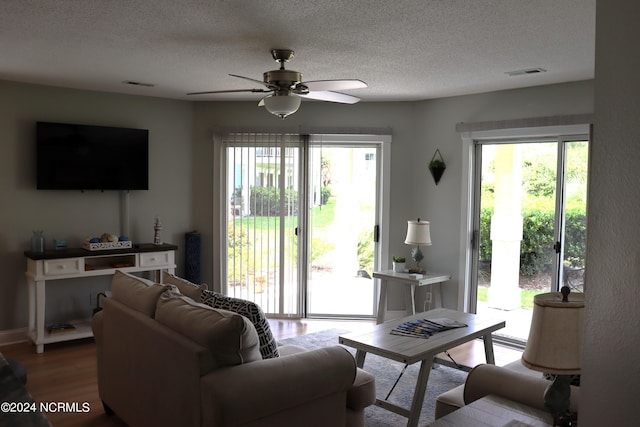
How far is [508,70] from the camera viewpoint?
408 cm

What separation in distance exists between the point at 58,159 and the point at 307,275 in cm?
278

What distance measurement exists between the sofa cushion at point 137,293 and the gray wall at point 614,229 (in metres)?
2.25

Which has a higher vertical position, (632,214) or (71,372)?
(632,214)

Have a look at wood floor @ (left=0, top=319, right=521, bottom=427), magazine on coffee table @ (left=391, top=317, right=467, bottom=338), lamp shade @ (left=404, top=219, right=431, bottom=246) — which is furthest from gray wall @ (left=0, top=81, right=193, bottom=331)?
magazine on coffee table @ (left=391, top=317, right=467, bottom=338)

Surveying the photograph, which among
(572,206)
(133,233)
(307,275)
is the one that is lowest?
(307,275)

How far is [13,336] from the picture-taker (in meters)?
4.84

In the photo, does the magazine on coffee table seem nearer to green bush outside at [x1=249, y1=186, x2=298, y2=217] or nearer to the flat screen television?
green bush outside at [x1=249, y1=186, x2=298, y2=217]

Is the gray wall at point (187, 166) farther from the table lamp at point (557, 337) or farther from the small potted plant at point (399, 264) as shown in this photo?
the table lamp at point (557, 337)

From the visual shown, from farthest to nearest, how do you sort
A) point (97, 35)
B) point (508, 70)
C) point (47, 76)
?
point (47, 76) → point (508, 70) → point (97, 35)

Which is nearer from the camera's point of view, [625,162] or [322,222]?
[625,162]

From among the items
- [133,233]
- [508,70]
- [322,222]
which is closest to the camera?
[508,70]

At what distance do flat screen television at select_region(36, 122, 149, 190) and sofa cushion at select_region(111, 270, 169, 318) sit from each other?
2106 mm

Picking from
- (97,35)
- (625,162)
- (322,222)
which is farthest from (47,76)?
(625,162)

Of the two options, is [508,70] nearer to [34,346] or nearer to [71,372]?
[71,372]
